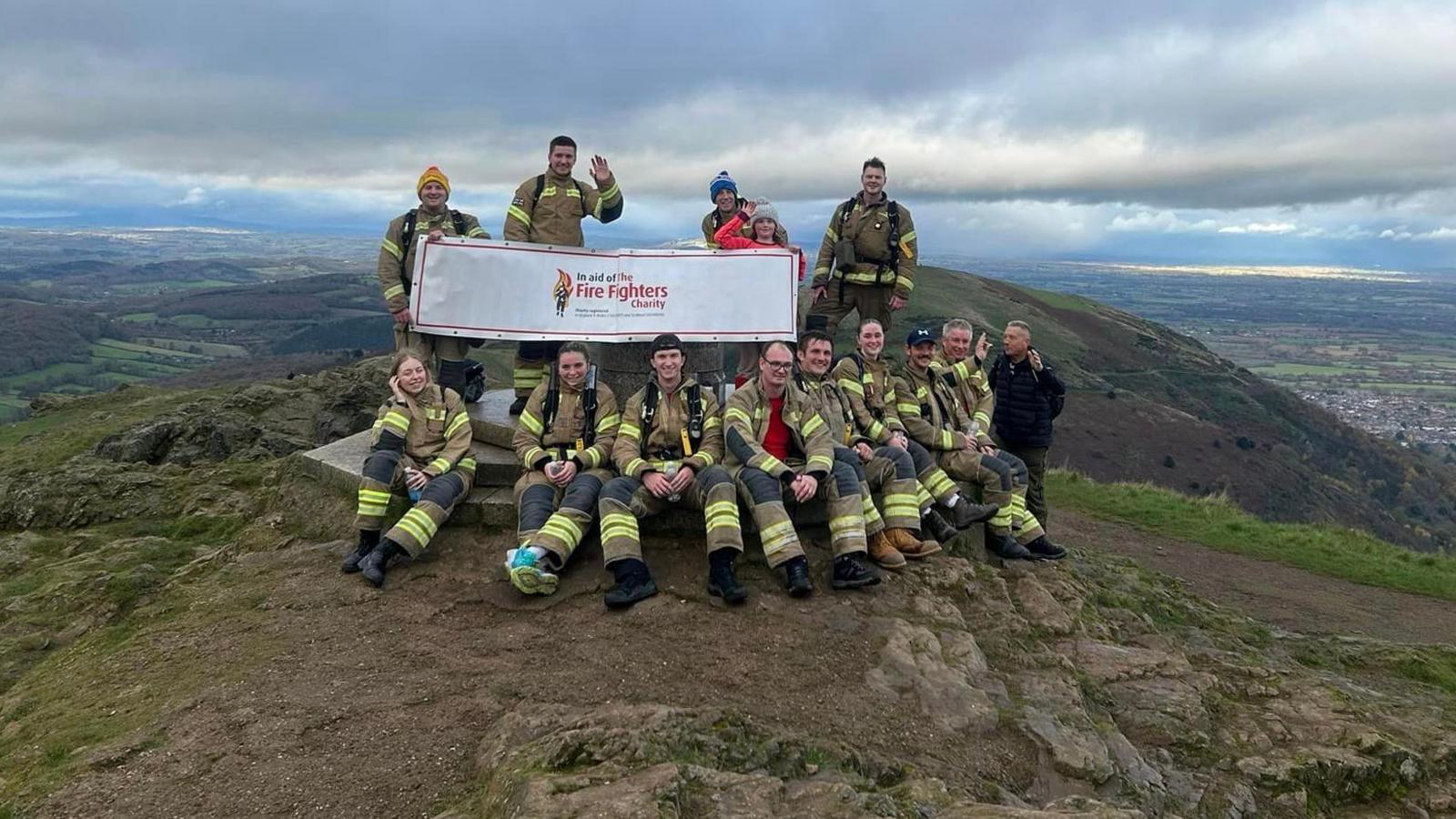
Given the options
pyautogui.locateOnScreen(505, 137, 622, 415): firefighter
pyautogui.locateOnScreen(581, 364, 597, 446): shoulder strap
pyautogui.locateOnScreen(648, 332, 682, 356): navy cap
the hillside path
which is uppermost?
pyautogui.locateOnScreen(505, 137, 622, 415): firefighter

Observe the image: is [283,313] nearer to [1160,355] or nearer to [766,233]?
[1160,355]

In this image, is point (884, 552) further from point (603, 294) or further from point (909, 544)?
point (603, 294)

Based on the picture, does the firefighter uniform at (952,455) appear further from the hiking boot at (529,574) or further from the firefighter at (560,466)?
the hiking boot at (529,574)

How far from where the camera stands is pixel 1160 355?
8212 cm

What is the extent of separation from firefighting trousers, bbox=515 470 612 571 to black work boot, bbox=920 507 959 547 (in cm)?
334

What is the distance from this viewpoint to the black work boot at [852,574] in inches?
273

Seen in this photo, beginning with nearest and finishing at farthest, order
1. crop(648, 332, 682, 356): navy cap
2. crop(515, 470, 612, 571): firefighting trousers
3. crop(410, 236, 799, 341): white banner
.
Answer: crop(515, 470, 612, 571): firefighting trousers < crop(648, 332, 682, 356): navy cap < crop(410, 236, 799, 341): white banner

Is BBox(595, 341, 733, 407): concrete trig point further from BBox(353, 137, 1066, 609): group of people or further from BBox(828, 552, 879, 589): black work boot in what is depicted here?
BBox(828, 552, 879, 589): black work boot

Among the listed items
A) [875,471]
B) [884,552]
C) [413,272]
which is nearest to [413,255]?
[413,272]

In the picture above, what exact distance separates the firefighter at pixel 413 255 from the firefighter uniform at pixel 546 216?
1.63 ft

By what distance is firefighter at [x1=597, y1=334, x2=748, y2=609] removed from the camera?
21.6ft

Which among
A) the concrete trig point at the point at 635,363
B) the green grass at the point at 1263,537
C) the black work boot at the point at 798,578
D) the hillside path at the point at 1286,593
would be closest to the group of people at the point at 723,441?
the black work boot at the point at 798,578

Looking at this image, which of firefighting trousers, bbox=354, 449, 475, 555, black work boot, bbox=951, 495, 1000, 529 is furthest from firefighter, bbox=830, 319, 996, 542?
firefighting trousers, bbox=354, 449, 475, 555

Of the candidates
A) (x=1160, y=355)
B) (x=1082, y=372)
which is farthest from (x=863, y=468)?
(x=1160, y=355)
